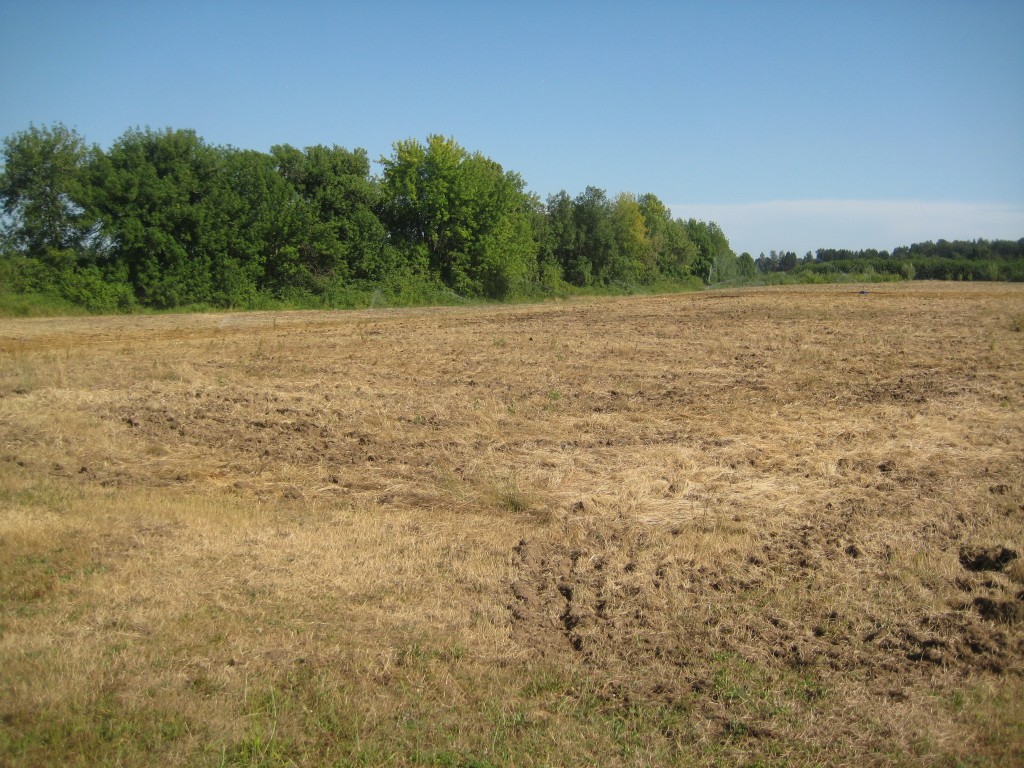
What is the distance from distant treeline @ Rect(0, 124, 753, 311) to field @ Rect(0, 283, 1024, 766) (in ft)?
66.3

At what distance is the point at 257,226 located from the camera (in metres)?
34.4

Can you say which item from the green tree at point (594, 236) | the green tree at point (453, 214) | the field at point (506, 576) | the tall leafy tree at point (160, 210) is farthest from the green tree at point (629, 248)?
the field at point (506, 576)

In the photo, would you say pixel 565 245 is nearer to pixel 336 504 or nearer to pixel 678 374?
pixel 678 374

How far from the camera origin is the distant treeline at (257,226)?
101 ft

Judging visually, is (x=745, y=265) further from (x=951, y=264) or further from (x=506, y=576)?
(x=506, y=576)

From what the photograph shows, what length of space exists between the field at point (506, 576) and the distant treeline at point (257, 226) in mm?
20217

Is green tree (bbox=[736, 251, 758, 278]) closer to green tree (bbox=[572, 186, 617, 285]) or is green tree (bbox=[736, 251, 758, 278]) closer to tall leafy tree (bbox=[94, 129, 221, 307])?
green tree (bbox=[572, 186, 617, 285])

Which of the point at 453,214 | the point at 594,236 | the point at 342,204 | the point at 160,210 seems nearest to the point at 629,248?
the point at 594,236

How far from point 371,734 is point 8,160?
33.4m

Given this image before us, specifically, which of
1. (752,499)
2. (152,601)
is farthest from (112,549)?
(752,499)

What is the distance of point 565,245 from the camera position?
5488cm

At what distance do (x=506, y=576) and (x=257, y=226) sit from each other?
31.5 m

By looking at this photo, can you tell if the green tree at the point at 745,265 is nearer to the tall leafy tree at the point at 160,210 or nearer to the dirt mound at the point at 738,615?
the tall leafy tree at the point at 160,210

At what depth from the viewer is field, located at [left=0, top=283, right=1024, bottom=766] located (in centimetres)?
414
